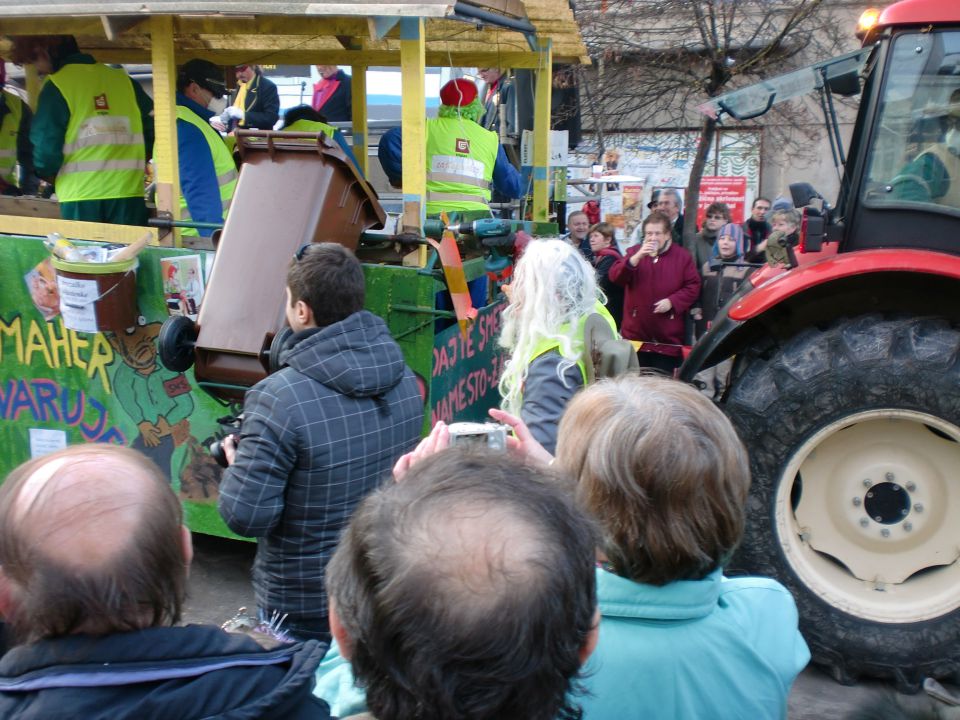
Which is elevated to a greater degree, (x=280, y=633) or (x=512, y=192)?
(x=512, y=192)

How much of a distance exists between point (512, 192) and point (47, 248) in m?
3.03

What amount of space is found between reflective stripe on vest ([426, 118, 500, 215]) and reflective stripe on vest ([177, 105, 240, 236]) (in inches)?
42.1

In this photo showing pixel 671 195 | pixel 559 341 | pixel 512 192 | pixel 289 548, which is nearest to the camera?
pixel 289 548

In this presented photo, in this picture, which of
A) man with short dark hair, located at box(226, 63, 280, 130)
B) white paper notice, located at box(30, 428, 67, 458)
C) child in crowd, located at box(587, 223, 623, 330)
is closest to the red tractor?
white paper notice, located at box(30, 428, 67, 458)

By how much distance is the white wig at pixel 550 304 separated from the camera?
3061 mm

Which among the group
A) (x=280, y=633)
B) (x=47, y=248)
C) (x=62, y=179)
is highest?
(x=62, y=179)

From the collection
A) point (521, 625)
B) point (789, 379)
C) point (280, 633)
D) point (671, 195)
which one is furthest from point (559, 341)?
point (671, 195)

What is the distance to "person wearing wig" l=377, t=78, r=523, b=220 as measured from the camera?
5.05 metres

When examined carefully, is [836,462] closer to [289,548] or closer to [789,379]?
[789,379]

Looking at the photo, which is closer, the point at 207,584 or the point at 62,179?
the point at 207,584

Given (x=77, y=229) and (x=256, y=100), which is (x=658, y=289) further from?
(x=256, y=100)

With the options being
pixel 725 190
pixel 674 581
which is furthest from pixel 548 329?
pixel 725 190

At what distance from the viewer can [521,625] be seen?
38.3 inches

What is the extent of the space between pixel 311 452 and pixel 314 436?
45mm
